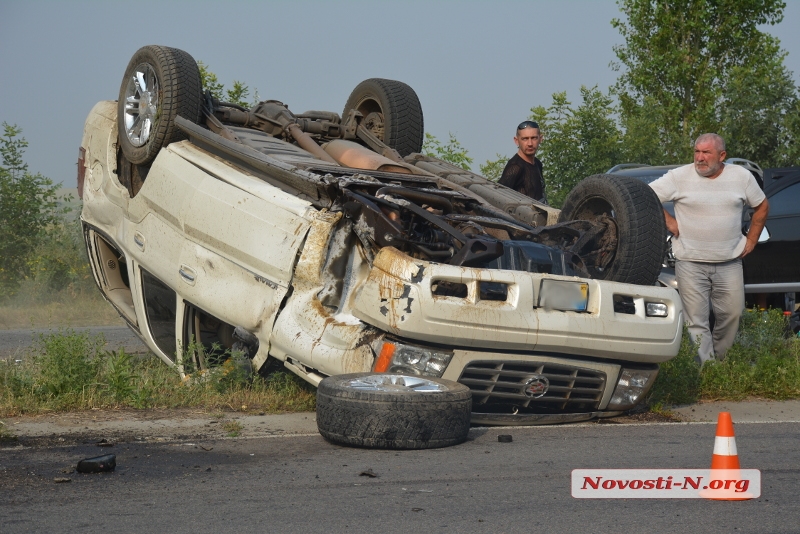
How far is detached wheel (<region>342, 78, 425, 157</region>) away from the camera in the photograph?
8203 mm

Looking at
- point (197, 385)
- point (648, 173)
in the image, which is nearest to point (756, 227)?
point (648, 173)

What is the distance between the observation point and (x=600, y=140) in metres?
15.3

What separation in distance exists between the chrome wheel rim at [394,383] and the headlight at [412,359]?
0.32 feet

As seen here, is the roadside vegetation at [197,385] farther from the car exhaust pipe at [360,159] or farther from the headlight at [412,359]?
the car exhaust pipe at [360,159]

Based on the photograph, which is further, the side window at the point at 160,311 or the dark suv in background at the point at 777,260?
the dark suv in background at the point at 777,260

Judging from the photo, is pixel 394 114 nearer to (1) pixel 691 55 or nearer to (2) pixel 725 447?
(2) pixel 725 447

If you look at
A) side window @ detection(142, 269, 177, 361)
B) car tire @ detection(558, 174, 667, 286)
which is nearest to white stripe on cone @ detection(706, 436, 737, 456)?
car tire @ detection(558, 174, 667, 286)

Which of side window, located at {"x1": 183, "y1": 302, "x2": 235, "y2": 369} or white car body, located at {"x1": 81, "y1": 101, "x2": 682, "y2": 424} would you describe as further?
side window, located at {"x1": 183, "y1": 302, "x2": 235, "y2": 369}

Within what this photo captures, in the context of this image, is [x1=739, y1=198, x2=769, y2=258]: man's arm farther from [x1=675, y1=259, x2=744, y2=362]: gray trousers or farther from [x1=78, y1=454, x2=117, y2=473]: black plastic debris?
[x1=78, y1=454, x2=117, y2=473]: black plastic debris

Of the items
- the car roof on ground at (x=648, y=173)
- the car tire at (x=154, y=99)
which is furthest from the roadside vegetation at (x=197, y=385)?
the car roof on ground at (x=648, y=173)

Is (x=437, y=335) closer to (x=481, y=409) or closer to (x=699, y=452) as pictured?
(x=481, y=409)

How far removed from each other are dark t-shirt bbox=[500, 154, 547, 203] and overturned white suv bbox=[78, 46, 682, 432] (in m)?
0.81

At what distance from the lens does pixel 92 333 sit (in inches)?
457

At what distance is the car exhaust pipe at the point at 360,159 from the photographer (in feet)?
22.7
